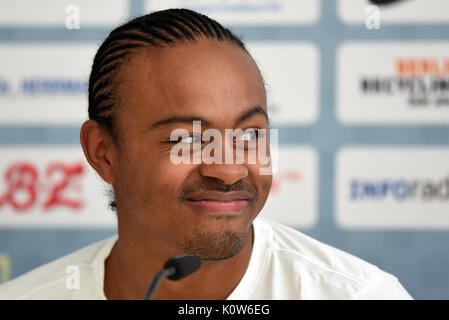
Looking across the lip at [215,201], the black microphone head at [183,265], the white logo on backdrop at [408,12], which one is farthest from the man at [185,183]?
the white logo on backdrop at [408,12]

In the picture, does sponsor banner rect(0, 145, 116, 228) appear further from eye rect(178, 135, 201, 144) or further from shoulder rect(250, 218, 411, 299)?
eye rect(178, 135, 201, 144)

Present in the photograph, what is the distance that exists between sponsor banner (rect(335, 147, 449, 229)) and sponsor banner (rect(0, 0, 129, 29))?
78cm

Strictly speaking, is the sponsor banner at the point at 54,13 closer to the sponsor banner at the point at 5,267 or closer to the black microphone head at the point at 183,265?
the sponsor banner at the point at 5,267

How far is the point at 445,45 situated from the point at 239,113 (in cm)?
100

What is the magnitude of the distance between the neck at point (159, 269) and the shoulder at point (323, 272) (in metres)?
0.06

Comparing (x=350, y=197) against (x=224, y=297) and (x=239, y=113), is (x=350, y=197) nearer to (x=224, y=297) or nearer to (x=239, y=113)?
(x=224, y=297)

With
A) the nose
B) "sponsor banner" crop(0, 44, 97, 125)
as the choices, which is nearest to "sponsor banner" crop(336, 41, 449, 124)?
"sponsor banner" crop(0, 44, 97, 125)

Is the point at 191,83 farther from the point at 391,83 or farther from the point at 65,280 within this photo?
the point at 391,83

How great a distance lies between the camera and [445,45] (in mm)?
1529

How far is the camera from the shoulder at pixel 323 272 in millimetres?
857

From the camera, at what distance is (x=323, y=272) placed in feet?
2.92

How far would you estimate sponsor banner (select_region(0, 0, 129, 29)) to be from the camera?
1606 millimetres

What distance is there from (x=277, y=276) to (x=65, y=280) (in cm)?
38

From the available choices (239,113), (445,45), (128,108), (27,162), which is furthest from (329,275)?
(27,162)
